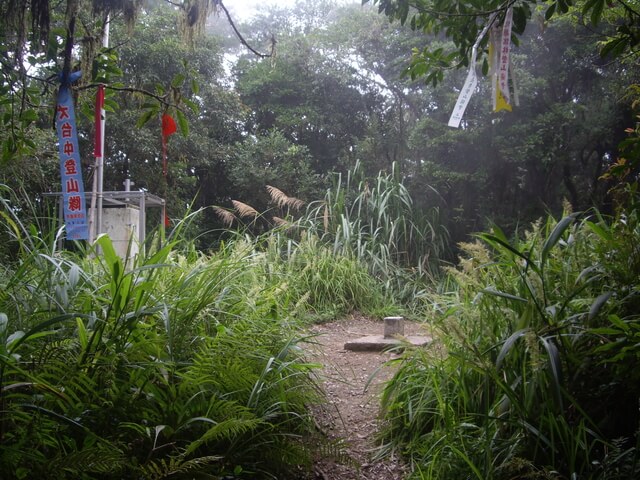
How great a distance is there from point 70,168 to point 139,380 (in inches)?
57.6

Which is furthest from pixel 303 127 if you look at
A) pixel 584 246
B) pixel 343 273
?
A: pixel 584 246

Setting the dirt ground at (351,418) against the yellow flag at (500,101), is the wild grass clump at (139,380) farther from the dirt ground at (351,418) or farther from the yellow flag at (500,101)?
the yellow flag at (500,101)

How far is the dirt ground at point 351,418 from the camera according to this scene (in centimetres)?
236

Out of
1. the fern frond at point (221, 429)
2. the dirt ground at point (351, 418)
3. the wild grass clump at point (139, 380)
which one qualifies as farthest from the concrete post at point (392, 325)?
the fern frond at point (221, 429)

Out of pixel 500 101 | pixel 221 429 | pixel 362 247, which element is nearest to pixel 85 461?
pixel 221 429

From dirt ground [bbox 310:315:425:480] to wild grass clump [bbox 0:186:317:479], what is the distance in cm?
16

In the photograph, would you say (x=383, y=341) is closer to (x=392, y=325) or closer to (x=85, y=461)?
(x=392, y=325)

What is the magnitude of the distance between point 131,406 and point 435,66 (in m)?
1.83

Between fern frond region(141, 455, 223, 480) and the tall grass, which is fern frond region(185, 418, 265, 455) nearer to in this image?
fern frond region(141, 455, 223, 480)

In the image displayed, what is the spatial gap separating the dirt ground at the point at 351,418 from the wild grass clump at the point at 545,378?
0.13 m

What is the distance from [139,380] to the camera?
6.51 feet

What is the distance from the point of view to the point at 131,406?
189cm

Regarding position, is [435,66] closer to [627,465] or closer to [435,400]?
[435,400]

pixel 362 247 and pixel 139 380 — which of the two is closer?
pixel 139 380
